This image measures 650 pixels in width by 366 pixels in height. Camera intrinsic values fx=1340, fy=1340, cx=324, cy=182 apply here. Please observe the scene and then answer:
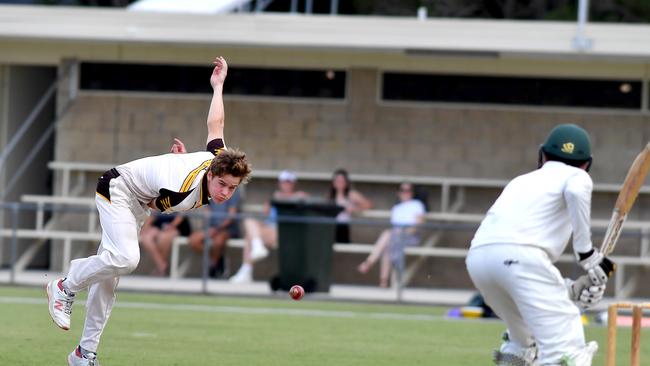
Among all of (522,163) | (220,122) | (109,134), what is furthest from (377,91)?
(220,122)

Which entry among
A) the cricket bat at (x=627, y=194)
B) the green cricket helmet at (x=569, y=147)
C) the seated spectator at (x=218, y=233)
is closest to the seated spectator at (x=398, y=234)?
the seated spectator at (x=218, y=233)

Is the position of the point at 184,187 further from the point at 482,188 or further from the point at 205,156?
the point at 482,188

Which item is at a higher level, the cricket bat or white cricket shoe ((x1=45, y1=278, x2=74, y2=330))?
the cricket bat

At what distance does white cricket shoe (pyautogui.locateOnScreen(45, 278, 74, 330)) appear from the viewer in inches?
349

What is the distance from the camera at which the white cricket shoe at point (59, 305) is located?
349 inches

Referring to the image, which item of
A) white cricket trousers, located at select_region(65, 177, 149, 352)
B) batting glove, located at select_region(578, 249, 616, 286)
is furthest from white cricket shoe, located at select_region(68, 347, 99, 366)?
batting glove, located at select_region(578, 249, 616, 286)

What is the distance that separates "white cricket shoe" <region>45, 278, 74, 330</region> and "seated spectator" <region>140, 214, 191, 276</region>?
430 inches

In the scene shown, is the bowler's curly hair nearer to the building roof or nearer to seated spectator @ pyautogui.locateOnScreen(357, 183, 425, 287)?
seated spectator @ pyautogui.locateOnScreen(357, 183, 425, 287)

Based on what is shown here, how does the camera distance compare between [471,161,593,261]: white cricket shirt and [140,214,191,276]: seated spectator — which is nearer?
[471,161,593,261]: white cricket shirt

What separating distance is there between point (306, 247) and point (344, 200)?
192 centimetres

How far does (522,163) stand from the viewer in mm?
21062

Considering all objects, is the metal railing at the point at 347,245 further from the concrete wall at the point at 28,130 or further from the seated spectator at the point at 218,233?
the concrete wall at the point at 28,130

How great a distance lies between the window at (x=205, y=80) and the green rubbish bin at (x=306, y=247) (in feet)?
11.5

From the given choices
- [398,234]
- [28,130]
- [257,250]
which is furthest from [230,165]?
[28,130]
